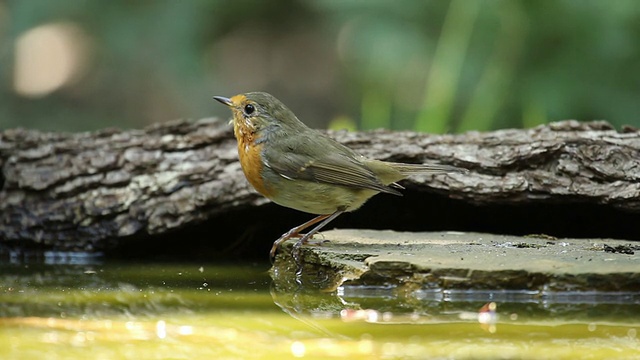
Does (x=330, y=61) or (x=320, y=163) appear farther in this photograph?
(x=330, y=61)

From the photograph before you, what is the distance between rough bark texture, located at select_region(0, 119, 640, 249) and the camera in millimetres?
4164

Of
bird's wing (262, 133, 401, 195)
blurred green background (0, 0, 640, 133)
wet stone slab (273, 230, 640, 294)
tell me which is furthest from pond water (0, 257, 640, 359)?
blurred green background (0, 0, 640, 133)

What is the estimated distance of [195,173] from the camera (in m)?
4.61

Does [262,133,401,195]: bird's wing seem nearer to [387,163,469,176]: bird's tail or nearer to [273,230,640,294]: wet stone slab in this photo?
[387,163,469,176]: bird's tail

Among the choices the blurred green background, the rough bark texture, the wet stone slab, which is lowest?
the wet stone slab

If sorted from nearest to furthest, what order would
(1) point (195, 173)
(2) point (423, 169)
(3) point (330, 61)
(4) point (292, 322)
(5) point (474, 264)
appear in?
(4) point (292, 322), (5) point (474, 264), (2) point (423, 169), (1) point (195, 173), (3) point (330, 61)

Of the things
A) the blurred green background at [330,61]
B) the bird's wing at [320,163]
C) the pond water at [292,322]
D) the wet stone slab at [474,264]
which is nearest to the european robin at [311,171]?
the bird's wing at [320,163]

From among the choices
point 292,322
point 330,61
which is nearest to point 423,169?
point 292,322

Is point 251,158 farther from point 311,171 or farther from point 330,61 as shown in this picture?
point 330,61

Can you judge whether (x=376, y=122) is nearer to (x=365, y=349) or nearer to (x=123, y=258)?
(x=123, y=258)

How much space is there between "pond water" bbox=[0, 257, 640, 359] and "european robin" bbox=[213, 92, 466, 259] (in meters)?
0.48

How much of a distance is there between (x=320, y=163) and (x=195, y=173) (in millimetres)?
777

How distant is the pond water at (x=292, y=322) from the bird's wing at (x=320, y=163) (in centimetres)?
58

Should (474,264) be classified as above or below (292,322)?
above
